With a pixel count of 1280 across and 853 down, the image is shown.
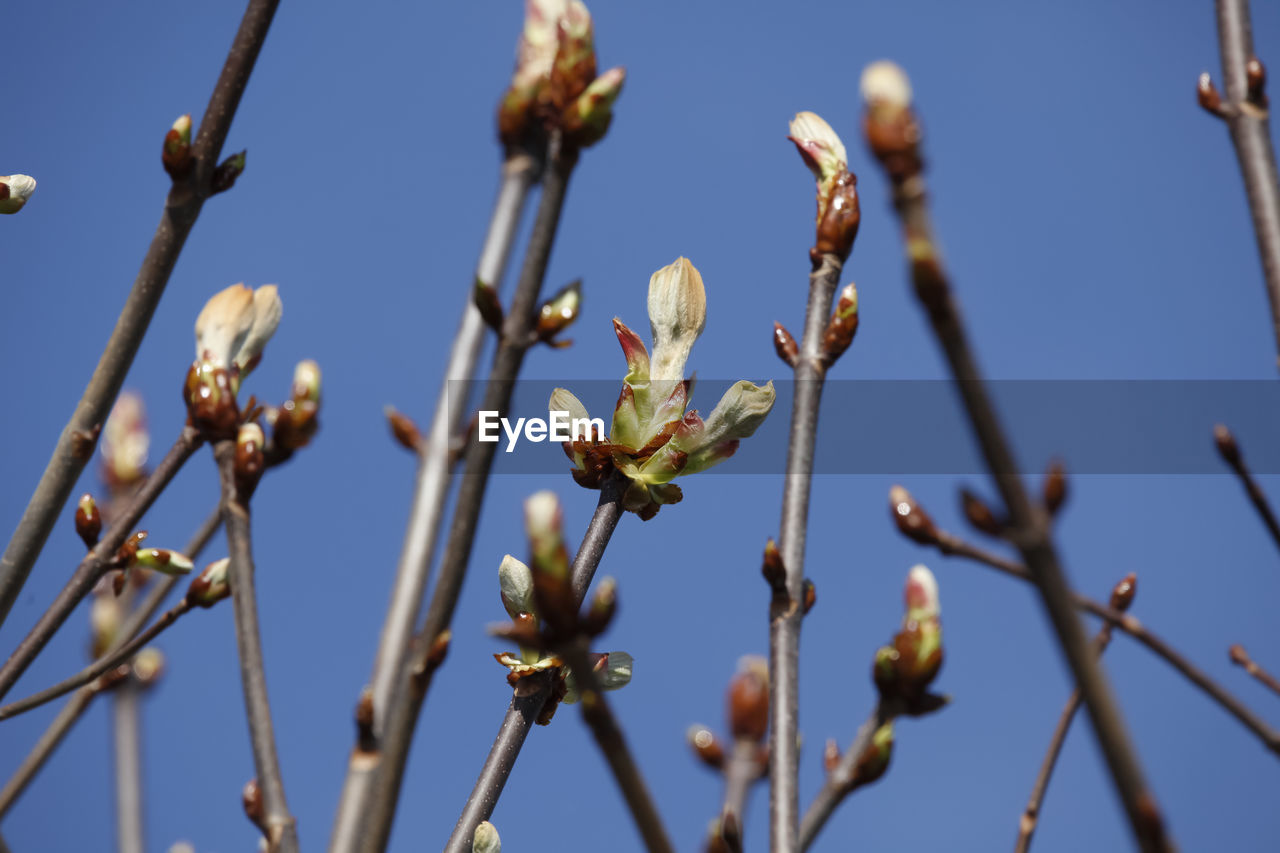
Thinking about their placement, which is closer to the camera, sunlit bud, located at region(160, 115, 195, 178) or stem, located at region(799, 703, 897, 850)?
stem, located at region(799, 703, 897, 850)

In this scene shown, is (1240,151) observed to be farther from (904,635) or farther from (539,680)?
(539,680)

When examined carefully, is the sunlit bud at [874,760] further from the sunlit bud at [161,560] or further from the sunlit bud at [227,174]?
the sunlit bud at [227,174]

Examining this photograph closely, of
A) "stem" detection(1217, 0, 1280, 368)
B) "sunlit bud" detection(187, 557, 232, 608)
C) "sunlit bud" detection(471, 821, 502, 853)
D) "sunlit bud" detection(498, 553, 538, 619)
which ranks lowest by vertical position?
"sunlit bud" detection(471, 821, 502, 853)

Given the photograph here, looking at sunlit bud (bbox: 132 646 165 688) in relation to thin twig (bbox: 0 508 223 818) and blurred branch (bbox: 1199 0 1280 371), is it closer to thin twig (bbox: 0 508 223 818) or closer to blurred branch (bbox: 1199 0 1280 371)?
thin twig (bbox: 0 508 223 818)

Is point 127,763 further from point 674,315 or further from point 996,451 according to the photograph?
point 996,451

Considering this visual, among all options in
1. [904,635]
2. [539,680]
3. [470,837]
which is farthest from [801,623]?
[470,837]

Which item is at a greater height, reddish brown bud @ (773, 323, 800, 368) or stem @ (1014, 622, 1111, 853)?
reddish brown bud @ (773, 323, 800, 368)

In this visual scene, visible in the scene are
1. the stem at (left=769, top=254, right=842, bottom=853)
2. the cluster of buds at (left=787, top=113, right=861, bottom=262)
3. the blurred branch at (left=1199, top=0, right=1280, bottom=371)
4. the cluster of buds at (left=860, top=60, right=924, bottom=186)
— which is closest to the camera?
the cluster of buds at (left=860, top=60, right=924, bottom=186)

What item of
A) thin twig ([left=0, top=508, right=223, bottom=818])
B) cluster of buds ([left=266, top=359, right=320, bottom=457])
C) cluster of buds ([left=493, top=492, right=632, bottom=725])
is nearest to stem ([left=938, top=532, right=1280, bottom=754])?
cluster of buds ([left=493, top=492, right=632, bottom=725])

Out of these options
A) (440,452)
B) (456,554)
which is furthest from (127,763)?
(456,554)
